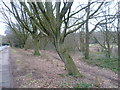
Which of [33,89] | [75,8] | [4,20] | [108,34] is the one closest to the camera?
[33,89]

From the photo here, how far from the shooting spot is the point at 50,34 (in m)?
A: 6.05

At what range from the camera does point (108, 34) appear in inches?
590

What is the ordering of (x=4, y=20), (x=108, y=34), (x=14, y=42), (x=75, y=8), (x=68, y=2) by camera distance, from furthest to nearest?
(x=14, y=42) → (x=4, y=20) → (x=108, y=34) → (x=75, y=8) → (x=68, y=2)

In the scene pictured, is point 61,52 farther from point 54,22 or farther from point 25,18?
point 25,18

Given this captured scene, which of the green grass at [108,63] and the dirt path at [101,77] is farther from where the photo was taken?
the green grass at [108,63]

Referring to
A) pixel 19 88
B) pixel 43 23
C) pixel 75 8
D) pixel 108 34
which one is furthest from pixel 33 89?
pixel 108 34

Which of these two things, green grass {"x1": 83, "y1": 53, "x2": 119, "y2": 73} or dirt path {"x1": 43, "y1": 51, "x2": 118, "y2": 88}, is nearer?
dirt path {"x1": 43, "y1": 51, "x2": 118, "y2": 88}

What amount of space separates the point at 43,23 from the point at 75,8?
1.76 metres

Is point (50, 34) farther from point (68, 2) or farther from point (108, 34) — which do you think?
point (108, 34)

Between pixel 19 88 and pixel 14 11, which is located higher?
pixel 14 11

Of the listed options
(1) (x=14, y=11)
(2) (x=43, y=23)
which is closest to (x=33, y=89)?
(2) (x=43, y=23)

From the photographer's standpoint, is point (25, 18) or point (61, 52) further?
point (25, 18)

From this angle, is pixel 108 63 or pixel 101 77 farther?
pixel 108 63

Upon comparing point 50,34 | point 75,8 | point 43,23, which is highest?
point 75,8
